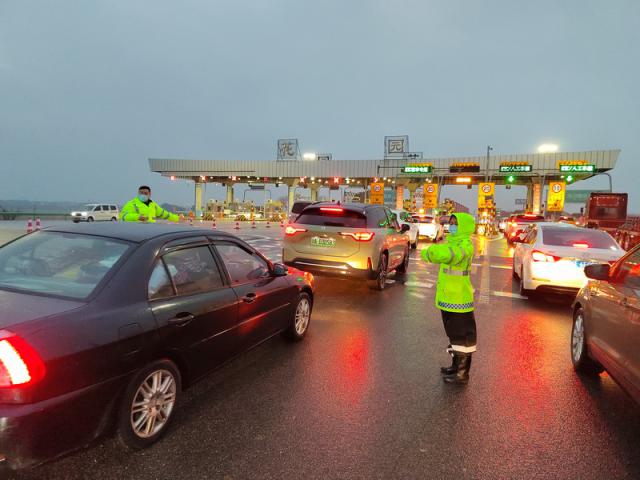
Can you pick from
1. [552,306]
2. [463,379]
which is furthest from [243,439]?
[552,306]

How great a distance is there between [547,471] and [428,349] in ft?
7.82

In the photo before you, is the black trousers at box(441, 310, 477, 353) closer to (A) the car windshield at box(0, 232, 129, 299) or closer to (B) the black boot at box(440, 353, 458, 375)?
(B) the black boot at box(440, 353, 458, 375)

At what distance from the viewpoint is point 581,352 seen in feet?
14.3

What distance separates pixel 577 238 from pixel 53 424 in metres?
8.94

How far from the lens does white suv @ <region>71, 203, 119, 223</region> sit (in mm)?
35844

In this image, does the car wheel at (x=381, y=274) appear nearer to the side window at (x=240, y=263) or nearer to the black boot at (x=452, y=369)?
the black boot at (x=452, y=369)

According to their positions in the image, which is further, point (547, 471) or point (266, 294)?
point (266, 294)

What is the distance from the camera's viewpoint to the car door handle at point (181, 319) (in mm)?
2957

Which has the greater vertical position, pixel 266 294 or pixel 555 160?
pixel 555 160

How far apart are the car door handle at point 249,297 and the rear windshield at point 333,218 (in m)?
4.22

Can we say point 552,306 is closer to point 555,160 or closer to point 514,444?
point 514,444

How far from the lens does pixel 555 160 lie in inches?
1911

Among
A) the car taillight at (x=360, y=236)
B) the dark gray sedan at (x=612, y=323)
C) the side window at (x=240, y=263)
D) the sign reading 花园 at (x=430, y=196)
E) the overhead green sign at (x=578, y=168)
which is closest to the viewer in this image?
the dark gray sedan at (x=612, y=323)

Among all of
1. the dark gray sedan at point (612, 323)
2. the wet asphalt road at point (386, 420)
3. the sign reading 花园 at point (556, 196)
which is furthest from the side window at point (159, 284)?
the sign reading 花园 at point (556, 196)
